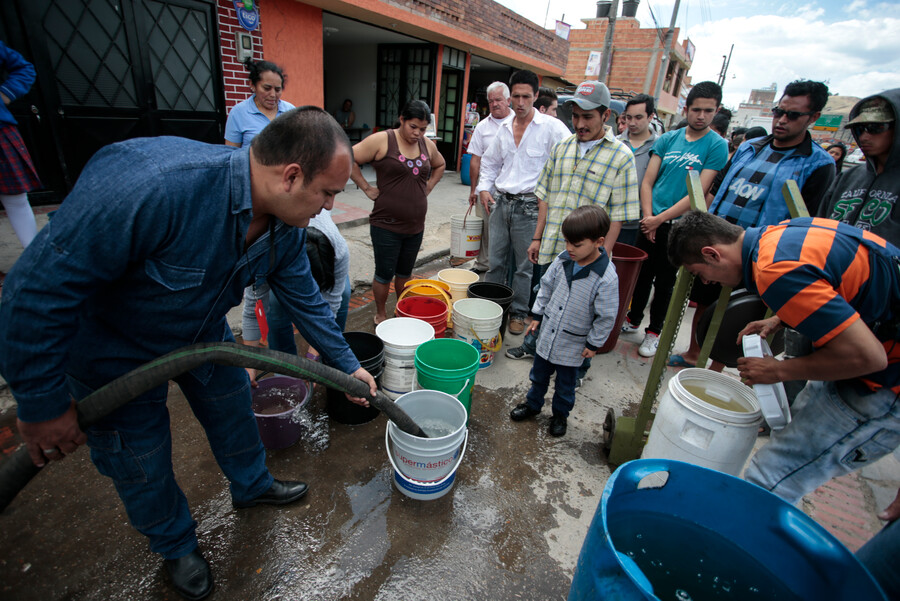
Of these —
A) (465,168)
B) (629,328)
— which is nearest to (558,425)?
(629,328)

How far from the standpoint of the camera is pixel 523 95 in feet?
13.4

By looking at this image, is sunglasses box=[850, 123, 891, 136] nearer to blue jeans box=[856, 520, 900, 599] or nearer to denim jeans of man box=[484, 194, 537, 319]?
blue jeans box=[856, 520, 900, 599]

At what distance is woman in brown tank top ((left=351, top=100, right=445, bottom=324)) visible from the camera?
3.56m

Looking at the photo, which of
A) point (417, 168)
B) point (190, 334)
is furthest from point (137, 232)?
point (417, 168)

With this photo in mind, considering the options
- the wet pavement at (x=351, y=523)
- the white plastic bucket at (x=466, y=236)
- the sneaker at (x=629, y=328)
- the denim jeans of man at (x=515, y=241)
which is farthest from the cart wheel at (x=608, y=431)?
the white plastic bucket at (x=466, y=236)

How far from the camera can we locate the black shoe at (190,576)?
1784 mm

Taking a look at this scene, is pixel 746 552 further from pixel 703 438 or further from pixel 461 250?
pixel 461 250

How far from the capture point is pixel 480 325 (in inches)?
130

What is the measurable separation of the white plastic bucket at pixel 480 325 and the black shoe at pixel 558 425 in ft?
2.28

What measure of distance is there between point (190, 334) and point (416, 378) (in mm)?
1610

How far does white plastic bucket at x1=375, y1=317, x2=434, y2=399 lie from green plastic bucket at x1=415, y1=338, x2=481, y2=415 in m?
0.10

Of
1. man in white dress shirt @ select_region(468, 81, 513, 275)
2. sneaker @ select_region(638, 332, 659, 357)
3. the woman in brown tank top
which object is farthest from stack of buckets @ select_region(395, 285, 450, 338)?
sneaker @ select_region(638, 332, 659, 357)

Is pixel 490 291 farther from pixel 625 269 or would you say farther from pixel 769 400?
pixel 769 400

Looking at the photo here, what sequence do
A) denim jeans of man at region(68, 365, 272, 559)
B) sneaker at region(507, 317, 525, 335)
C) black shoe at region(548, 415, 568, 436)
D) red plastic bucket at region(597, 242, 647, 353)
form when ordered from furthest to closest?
sneaker at region(507, 317, 525, 335) → red plastic bucket at region(597, 242, 647, 353) → black shoe at region(548, 415, 568, 436) → denim jeans of man at region(68, 365, 272, 559)
